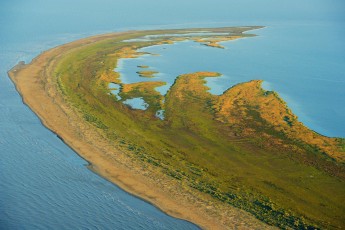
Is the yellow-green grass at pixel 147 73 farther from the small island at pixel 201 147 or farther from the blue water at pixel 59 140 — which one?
the blue water at pixel 59 140

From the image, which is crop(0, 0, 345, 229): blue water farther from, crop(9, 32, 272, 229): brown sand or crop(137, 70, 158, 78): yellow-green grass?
crop(137, 70, 158, 78): yellow-green grass

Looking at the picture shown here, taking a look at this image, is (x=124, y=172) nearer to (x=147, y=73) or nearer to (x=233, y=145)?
(x=233, y=145)

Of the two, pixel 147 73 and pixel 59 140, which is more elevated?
pixel 147 73

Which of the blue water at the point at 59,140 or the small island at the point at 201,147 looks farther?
the small island at the point at 201,147

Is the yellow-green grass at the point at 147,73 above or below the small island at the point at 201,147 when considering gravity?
above

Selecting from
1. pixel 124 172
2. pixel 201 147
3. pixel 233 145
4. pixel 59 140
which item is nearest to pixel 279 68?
pixel 233 145

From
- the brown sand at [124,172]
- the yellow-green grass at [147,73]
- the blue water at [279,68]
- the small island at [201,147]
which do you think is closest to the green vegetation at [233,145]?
the small island at [201,147]
